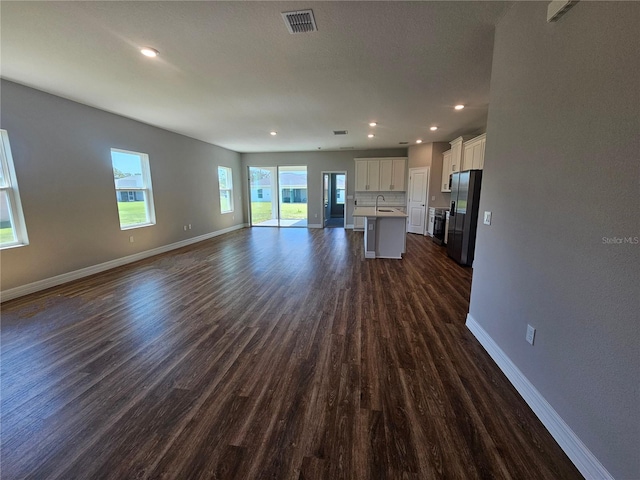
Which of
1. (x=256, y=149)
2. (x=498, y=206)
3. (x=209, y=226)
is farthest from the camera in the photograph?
(x=256, y=149)

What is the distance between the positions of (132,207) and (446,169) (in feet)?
24.9

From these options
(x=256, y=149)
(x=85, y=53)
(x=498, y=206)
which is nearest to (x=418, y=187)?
(x=256, y=149)

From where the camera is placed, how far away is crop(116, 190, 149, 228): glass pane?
5023 millimetres

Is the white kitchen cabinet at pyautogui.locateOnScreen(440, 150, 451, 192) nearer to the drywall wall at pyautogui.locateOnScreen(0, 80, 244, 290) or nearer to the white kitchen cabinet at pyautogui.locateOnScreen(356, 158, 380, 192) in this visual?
the white kitchen cabinet at pyautogui.locateOnScreen(356, 158, 380, 192)

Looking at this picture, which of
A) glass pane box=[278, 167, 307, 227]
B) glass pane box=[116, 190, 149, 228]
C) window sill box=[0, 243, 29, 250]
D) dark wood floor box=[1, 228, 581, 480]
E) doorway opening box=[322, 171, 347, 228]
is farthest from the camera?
doorway opening box=[322, 171, 347, 228]

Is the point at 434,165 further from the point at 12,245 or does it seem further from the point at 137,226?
the point at 12,245

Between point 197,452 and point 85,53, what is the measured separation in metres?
3.63

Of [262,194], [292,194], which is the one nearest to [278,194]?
[292,194]

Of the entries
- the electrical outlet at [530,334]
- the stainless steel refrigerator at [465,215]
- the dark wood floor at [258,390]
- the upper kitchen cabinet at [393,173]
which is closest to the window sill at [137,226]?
the dark wood floor at [258,390]

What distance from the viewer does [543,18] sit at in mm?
1687

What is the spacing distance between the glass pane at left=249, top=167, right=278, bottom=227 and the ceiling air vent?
7323 millimetres

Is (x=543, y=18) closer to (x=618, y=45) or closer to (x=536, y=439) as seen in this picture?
(x=618, y=45)

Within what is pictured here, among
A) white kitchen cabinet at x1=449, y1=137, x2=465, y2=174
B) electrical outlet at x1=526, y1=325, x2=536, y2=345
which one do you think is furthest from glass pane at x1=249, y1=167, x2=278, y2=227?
electrical outlet at x1=526, y1=325, x2=536, y2=345

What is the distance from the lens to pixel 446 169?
23.9 ft
